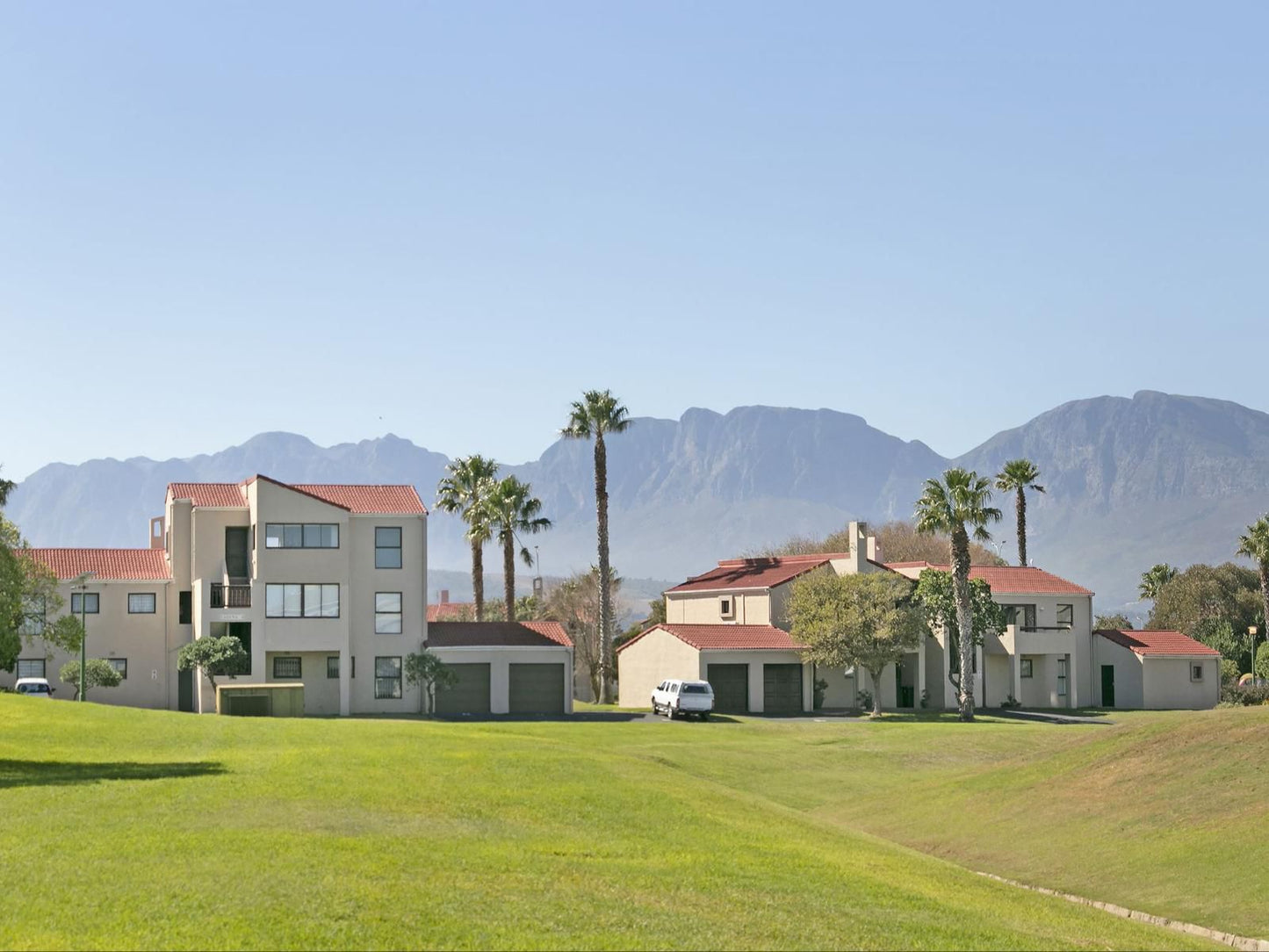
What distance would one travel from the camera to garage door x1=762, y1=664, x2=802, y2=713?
2987 inches

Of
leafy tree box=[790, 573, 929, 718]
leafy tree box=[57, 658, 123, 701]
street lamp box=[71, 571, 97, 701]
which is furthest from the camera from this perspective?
leafy tree box=[790, 573, 929, 718]

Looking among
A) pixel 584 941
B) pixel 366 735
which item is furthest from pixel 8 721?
pixel 584 941

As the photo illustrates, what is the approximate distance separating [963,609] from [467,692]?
2398cm

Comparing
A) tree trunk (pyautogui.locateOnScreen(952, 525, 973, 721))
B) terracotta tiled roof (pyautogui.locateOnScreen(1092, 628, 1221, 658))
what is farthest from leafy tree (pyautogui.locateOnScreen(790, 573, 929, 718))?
terracotta tiled roof (pyautogui.locateOnScreen(1092, 628, 1221, 658))

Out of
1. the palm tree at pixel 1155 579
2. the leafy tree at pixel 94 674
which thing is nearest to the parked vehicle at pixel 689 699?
the leafy tree at pixel 94 674

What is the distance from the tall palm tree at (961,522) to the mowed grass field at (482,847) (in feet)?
95.9

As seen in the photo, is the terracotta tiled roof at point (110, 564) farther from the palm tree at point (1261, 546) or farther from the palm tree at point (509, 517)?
the palm tree at point (1261, 546)

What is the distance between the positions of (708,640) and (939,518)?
12.6 metres

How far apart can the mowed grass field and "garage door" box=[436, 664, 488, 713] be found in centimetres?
2757

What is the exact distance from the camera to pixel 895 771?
49000 millimetres

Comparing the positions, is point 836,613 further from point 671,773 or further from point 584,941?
point 584,941

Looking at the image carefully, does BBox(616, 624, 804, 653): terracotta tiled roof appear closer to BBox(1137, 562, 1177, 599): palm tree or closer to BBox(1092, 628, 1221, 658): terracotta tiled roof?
BBox(1092, 628, 1221, 658): terracotta tiled roof

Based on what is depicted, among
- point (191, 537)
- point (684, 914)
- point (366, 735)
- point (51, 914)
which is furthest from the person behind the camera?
point (191, 537)

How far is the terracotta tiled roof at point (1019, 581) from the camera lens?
84688mm
